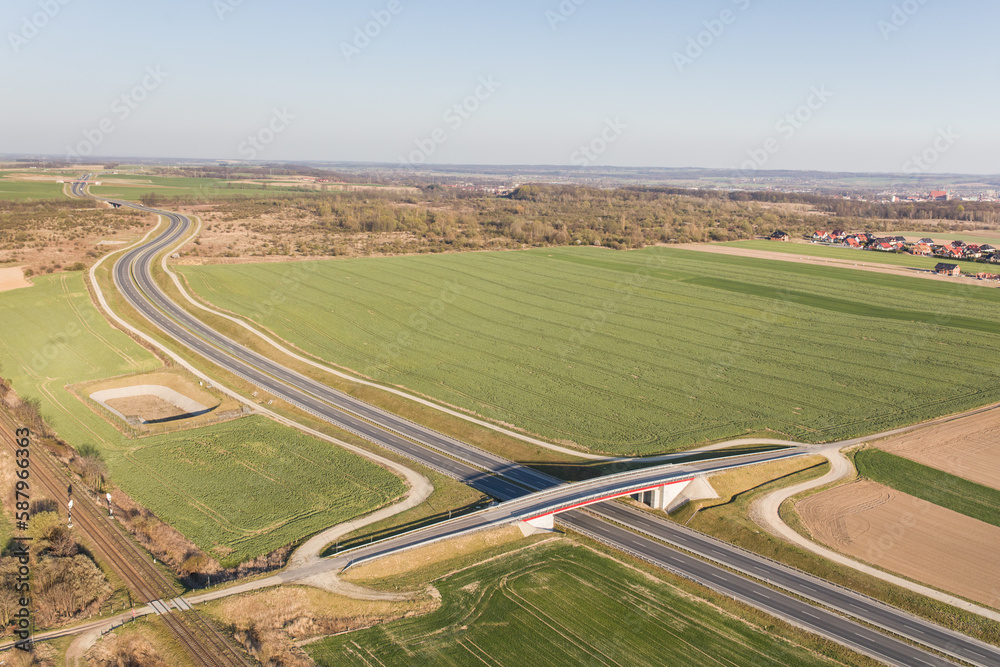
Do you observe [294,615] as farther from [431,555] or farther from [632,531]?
[632,531]

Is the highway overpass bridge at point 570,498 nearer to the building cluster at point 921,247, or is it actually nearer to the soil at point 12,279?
the soil at point 12,279

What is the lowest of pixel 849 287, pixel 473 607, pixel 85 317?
pixel 473 607

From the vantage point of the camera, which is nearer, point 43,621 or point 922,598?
point 43,621

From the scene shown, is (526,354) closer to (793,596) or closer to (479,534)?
(479,534)

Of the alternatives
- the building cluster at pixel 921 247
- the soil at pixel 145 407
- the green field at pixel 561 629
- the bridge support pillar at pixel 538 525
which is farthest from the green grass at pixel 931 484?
the building cluster at pixel 921 247

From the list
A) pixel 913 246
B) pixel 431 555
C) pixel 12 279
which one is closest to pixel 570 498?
pixel 431 555

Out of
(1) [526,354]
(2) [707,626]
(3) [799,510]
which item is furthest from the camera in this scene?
(1) [526,354]

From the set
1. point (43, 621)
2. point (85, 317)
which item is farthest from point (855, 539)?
point (85, 317)
